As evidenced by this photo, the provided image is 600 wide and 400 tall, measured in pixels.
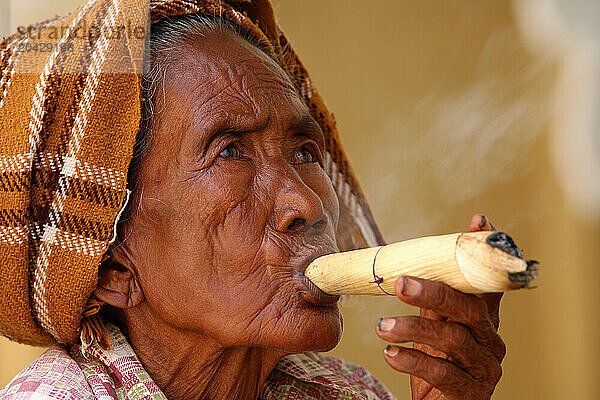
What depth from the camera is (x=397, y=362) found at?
40.1 inches

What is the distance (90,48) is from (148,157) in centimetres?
23

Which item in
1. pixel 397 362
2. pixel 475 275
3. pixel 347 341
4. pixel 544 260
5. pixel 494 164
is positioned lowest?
pixel 347 341

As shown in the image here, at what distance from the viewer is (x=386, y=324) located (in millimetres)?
974

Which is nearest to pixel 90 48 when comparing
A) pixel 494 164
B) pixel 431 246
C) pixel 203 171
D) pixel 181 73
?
pixel 181 73

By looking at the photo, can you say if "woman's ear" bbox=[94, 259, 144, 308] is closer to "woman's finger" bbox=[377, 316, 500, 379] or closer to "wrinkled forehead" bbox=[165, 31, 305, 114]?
"wrinkled forehead" bbox=[165, 31, 305, 114]

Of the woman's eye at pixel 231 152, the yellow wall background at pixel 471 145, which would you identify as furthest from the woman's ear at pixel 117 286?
the yellow wall background at pixel 471 145

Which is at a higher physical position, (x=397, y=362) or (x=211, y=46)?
(x=211, y=46)

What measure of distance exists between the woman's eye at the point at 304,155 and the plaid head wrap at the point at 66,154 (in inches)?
13.5

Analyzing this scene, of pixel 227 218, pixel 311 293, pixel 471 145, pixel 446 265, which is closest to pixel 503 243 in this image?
pixel 446 265

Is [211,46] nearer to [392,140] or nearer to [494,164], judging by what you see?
[392,140]

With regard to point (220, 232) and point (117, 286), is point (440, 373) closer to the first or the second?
point (220, 232)

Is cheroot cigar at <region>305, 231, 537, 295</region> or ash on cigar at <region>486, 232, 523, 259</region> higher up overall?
ash on cigar at <region>486, 232, 523, 259</region>

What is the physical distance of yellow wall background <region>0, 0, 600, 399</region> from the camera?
2.63 metres

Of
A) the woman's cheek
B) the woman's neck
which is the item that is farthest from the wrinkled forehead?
the woman's neck
